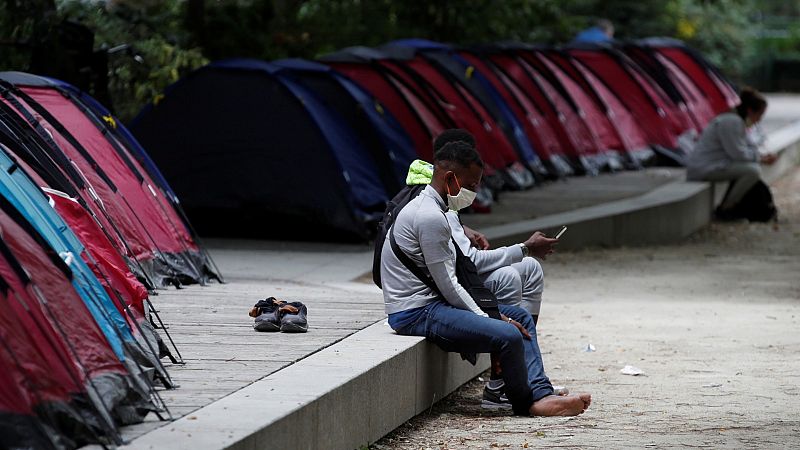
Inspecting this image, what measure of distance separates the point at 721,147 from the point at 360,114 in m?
5.49

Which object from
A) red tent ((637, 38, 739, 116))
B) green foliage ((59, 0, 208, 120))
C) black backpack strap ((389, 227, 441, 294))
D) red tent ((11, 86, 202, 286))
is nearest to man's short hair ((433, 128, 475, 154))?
black backpack strap ((389, 227, 441, 294))

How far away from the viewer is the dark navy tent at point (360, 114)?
1470 cm

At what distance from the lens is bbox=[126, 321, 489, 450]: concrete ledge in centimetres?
589

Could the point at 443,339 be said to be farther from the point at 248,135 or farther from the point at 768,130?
the point at 768,130

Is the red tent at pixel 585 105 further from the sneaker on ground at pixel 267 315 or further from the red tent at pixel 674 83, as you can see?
the sneaker on ground at pixel 267 315

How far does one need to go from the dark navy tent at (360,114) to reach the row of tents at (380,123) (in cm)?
2

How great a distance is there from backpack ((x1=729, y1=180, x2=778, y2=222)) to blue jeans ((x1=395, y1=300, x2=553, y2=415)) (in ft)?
35.6

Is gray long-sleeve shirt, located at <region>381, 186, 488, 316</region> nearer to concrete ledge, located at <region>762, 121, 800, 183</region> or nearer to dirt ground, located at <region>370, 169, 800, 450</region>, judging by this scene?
dirt ground, located at <region>370, 169, 800, 450</region>

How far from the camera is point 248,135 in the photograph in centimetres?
1408

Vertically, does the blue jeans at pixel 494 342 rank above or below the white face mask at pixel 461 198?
below

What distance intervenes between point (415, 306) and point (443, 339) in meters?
0.22

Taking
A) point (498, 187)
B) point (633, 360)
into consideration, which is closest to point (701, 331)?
point (633, 360)

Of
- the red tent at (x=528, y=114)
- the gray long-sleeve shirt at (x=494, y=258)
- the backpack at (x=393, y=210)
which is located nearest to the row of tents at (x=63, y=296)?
the backpack at (x=393, y=210)

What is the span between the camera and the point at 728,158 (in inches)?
725
